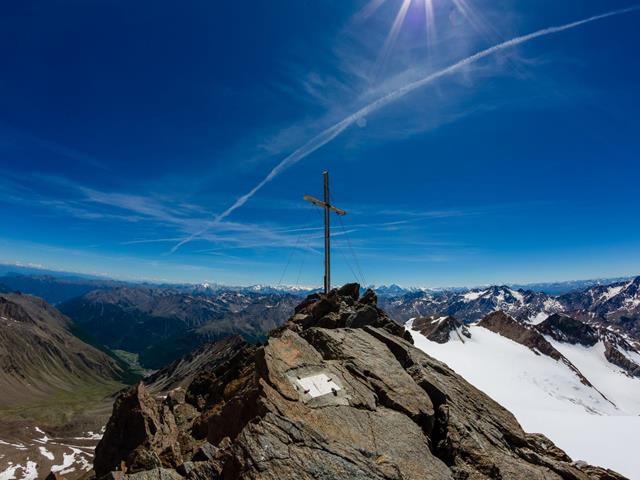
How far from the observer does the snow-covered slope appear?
45.3 m

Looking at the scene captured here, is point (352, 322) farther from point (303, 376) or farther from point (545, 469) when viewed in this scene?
point (545, 469)

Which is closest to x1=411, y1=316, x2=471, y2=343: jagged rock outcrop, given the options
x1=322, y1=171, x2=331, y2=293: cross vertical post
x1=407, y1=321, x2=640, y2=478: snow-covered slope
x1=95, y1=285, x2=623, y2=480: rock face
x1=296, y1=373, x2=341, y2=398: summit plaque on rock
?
x1=407, y1=321, x2=640, y2=478: snow-covered slope

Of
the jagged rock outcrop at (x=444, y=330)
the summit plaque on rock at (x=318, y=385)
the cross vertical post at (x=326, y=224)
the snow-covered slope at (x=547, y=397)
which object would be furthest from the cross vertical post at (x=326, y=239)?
the jagged rock outcrop at (x=444, y=330)

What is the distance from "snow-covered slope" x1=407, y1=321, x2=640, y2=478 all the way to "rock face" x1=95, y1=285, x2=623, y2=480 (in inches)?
1146

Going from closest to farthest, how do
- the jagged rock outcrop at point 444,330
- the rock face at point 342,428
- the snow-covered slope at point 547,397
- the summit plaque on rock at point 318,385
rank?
the rock face at point 342,428
the summit plaque on rock at point 318,385
the snow-covered slope at point 547,397
the jagged rock outcrop at point 444,330

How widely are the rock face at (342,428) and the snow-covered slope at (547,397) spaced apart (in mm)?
29103

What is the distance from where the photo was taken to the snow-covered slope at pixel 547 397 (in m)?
45.3

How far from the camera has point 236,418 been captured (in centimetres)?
1925

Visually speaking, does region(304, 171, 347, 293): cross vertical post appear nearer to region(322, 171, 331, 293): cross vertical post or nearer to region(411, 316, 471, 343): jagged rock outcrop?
region(322, 171, 331, 293): cross vertical post

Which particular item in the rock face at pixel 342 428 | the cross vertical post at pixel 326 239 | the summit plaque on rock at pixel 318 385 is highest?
the cross vertical post at pixel 326 239

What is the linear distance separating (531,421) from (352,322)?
2282 inches

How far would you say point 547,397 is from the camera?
424ft

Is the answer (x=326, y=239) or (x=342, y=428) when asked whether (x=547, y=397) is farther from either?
(x=342, y=428)

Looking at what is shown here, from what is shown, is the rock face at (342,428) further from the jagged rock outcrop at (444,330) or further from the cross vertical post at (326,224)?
the jagged rock outcrop at (444,330)
